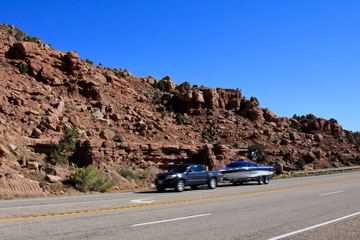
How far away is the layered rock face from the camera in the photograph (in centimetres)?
2586

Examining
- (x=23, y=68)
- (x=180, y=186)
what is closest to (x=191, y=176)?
(x=180, y=186)

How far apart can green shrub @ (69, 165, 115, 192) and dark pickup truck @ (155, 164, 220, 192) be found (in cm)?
378

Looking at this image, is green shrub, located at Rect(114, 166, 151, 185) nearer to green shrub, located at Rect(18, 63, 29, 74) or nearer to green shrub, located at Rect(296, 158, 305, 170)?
green shrub, located at Rect(18, 63, 29, 74)

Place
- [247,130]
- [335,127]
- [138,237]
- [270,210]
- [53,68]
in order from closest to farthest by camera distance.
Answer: [138,237] < [270,210] < [53,68] < [247,130] < [335,127]

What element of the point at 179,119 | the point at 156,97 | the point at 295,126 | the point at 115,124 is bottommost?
the point at 115,124

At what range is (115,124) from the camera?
3841cm

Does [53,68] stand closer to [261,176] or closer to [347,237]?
[261,176]

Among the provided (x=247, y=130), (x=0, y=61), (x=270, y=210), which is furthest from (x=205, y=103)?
(x=270, y=210)

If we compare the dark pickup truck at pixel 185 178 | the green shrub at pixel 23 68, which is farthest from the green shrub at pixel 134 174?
the green shrub at pixel 23 68

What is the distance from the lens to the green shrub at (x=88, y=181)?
2006cm

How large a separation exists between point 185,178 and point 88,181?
615 centimetres

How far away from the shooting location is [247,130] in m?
53.5

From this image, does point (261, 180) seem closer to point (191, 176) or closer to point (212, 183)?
point (212, 183)

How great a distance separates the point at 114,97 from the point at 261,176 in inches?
1050
